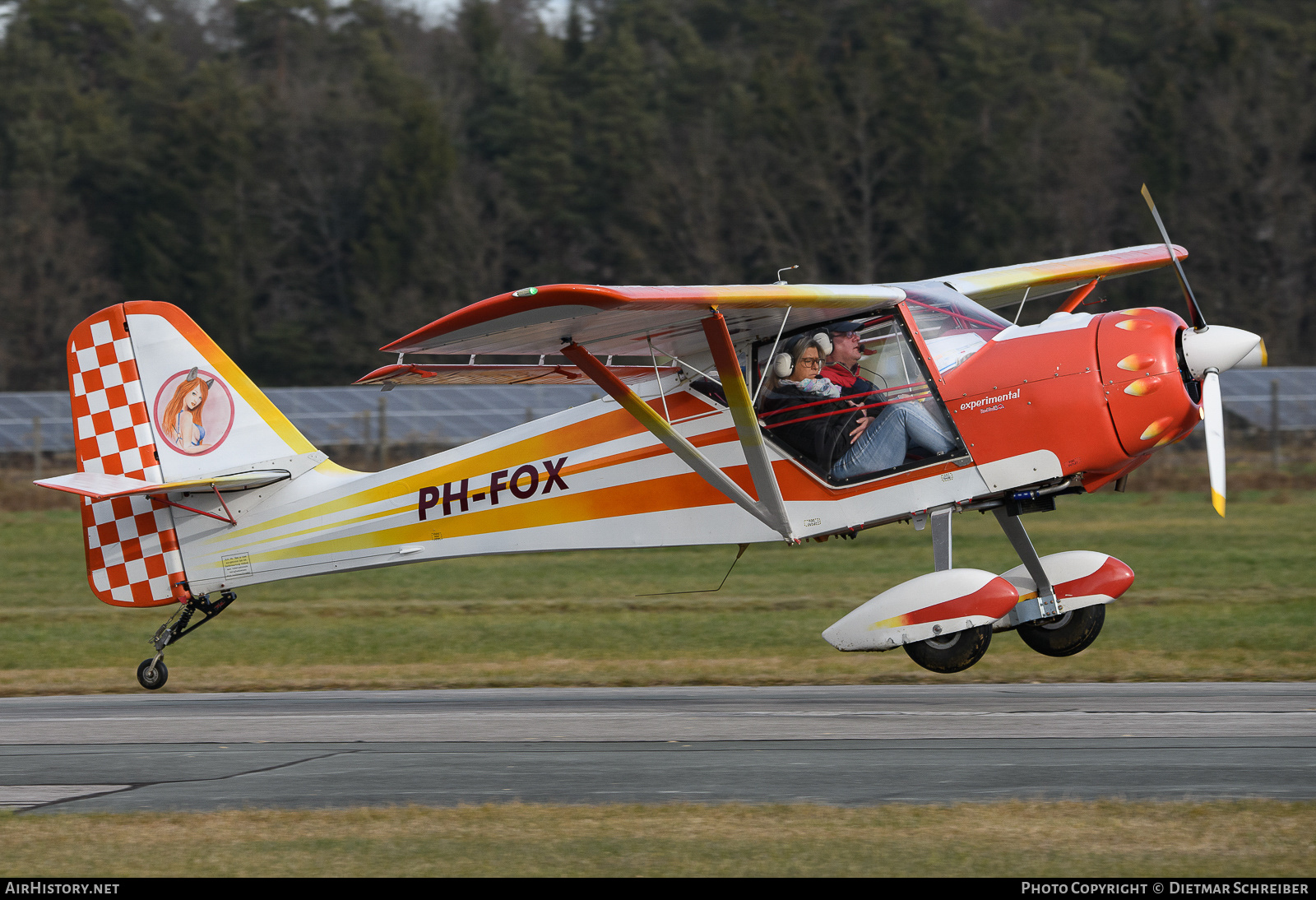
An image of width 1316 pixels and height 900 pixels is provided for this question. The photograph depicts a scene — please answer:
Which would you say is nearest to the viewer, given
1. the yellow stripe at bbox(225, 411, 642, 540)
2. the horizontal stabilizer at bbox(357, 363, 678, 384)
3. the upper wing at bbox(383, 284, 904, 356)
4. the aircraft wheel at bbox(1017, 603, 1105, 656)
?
the upper wing at bbox(383, 284, 904, 356)

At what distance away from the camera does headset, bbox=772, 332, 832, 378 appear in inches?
404

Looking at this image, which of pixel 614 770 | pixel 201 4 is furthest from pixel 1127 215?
pixel 201 4

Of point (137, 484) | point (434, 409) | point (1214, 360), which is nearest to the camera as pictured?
point (1214, 360)

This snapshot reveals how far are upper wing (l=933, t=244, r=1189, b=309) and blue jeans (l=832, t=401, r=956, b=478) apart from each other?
91.1 inches

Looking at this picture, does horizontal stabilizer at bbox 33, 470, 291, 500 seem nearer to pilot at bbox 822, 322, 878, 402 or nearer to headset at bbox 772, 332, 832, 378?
headset at bbox 772, 332, 832, 378

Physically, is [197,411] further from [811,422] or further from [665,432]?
[811,422]

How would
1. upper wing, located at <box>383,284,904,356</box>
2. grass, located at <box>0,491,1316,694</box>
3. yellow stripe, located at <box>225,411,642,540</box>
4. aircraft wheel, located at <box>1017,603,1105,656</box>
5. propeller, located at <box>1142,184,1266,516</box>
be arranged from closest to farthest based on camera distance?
upper wing, located at <box>383,284,904,356</box> < propeller, located at <box>1142,184,1266,516</box> < aircraft wheel, located at <box>1017,603,1105,656</box> < yellow stripe, located at <box>225,411,642,540</box> < grass, located at <box>0,491,1316,694</box>

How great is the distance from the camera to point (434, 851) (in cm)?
687

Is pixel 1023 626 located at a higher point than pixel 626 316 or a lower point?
lower

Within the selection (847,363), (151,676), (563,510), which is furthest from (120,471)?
(847,363)

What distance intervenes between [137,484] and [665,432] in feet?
15.0

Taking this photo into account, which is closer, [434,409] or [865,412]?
[865,412]

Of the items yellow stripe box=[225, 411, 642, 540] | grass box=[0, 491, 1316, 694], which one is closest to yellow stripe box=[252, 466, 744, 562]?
yellow stripe box=[225, 411, 642, 540]

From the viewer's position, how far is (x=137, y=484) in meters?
11.9
